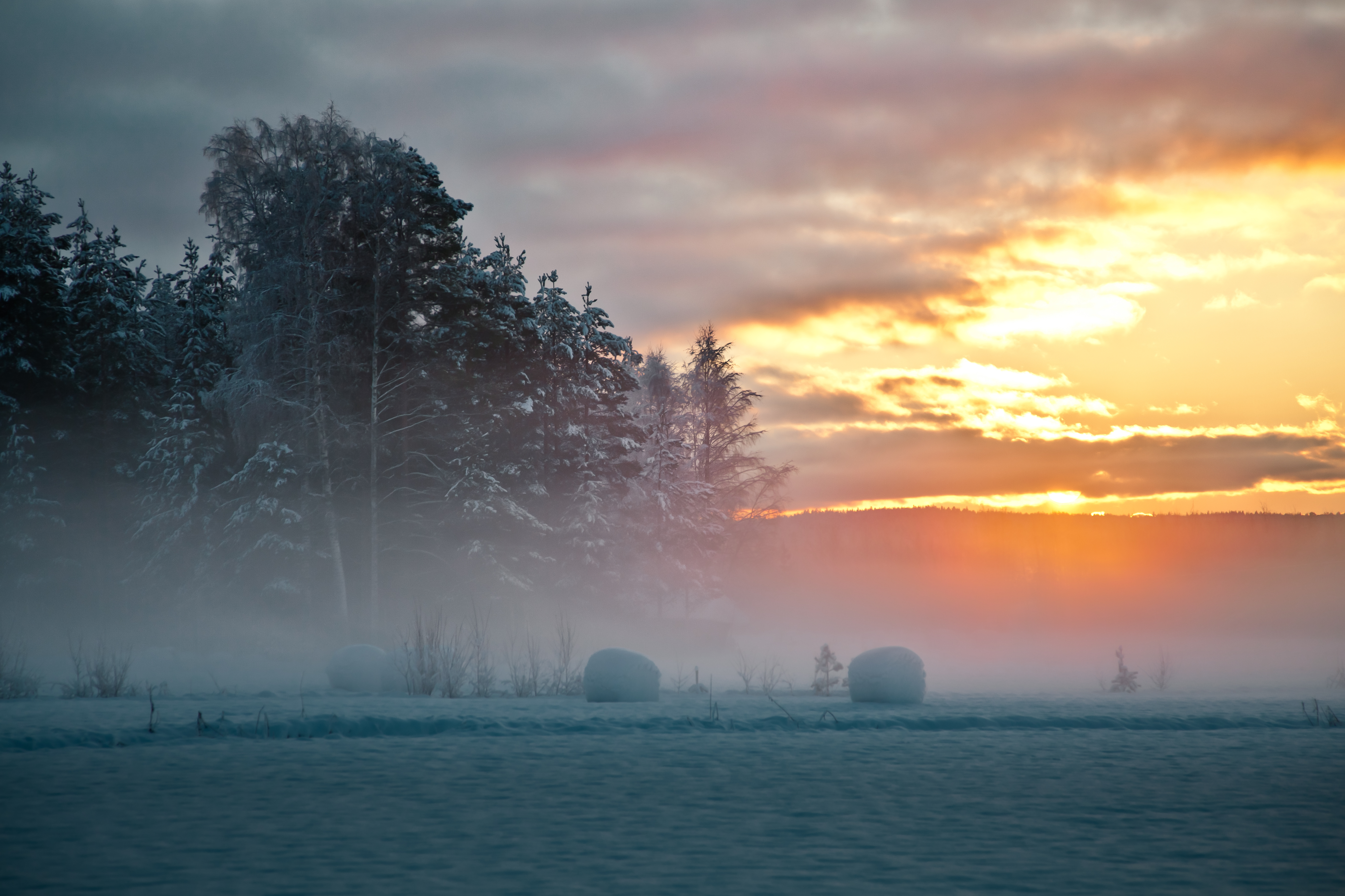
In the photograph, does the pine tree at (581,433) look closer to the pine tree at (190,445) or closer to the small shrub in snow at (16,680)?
the pine tree at (190,445)

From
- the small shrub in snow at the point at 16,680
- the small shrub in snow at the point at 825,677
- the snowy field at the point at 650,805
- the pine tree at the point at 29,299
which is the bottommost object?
the small shrub in snow at the point at 825,677

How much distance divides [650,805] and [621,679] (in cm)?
923

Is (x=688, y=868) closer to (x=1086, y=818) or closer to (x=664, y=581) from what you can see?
(x=1086, y=818)

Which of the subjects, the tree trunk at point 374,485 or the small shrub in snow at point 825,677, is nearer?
the small shrub in snow at point 825,677

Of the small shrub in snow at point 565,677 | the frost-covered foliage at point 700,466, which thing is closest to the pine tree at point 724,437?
the frost-covered foliage at point 700,466

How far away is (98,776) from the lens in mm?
9609

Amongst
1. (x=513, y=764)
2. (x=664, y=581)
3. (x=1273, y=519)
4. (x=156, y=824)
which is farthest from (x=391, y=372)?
(x=1273, y=519)

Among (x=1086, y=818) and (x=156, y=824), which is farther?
(x=1086, y=818)

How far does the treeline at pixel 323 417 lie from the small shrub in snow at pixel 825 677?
8861mm

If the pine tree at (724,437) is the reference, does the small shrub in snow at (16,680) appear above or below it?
below

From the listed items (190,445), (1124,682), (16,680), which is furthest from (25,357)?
(1124,682)

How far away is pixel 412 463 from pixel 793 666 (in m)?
19.7

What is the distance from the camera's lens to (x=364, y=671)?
20.7 meters

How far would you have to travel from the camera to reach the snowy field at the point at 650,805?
21.5 ft
